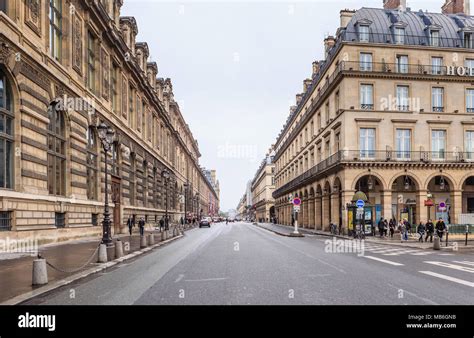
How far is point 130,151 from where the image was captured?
1559 inches

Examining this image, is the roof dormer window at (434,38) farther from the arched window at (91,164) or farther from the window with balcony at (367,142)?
the arched window at (91,164)

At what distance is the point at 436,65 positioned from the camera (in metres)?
40.5

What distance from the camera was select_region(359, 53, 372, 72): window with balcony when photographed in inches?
1541

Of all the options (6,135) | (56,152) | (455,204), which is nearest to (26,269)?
(6,135)

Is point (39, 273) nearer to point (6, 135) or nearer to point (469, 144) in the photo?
point (6, 135)

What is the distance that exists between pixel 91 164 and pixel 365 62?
25687 millimetres

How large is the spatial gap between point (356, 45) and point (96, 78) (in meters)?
23.1

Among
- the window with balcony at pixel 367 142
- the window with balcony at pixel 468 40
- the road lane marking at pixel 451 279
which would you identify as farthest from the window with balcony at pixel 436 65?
the road lane marking at pixel 451 279

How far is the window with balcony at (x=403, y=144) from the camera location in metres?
38.9

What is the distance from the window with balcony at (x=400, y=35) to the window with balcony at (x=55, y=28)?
3019 cm

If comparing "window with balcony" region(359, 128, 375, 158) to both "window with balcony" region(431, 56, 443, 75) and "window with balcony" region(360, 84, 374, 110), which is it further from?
"window with balcony" region(431, 56, 443, 75)
